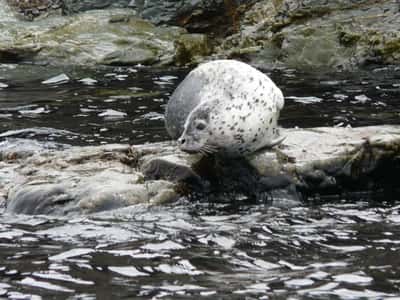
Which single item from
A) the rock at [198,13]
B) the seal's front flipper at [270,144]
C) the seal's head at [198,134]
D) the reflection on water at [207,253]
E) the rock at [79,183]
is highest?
the rock at [198,13]

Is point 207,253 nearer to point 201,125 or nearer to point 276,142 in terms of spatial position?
point 201,125

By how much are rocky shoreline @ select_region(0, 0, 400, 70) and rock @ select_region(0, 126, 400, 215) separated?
5749 mm

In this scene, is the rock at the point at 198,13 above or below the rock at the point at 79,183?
above

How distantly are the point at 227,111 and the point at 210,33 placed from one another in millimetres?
8746

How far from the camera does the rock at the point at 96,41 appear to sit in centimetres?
1465

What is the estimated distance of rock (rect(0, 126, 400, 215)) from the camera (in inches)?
262

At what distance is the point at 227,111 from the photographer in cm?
703

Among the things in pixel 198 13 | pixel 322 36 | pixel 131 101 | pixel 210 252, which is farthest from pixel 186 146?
pixel 198 13

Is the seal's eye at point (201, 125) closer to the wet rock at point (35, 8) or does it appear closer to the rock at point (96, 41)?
the rock at point (96, 41)

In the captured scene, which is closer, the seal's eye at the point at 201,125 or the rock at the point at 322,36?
the seal's eye at the point at 201,125

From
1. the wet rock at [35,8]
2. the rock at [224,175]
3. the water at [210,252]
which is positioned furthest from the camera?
the wet rock at [35,8]

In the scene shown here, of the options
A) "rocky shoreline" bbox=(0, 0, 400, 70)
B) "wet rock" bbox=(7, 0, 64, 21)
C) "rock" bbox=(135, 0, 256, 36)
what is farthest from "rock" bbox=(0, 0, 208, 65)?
"wet rock" bbox=(7, 0, 64, 21)

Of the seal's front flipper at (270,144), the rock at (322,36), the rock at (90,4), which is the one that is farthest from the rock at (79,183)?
the rock at (90,4)

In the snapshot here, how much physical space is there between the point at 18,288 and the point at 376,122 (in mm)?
5529
